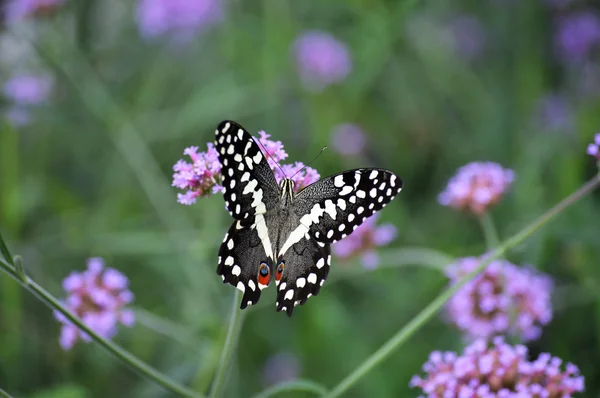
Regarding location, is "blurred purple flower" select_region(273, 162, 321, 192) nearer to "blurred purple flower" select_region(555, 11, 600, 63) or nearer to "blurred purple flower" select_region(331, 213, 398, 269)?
"blurred purple flower" select_region(331, 213, 398, 269)

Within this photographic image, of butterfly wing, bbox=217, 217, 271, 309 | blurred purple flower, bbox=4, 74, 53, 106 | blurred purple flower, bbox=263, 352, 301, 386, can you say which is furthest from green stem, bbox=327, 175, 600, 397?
blurred purple flower, bbox=4, 74, 53, 106

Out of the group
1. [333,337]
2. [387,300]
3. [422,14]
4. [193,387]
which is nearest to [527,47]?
[422,14]

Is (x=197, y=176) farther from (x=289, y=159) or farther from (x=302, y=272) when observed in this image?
(x=289, y=159)

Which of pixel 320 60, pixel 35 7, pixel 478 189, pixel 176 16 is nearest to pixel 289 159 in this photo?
pixel 320 60

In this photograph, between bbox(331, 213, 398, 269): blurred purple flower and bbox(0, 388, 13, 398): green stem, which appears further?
bbox(331, 213, 398, 269): blurred purple flower

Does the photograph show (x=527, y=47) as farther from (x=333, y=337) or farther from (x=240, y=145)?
(x=240, y=145)

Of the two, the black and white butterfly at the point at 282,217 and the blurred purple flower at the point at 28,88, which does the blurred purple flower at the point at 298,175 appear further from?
the blurred purple flower at the point at 28,88
